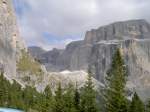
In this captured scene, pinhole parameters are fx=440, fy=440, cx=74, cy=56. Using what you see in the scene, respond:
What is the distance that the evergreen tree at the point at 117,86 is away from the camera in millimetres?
62531

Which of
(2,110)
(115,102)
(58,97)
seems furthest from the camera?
(58,97)

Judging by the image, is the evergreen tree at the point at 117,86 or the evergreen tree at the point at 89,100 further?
the evergreen tree at the point at 89,100

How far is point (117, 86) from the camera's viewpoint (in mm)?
63906

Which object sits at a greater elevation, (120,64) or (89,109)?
(120,64)

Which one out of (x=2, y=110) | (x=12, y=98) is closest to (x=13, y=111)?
(x=2, y=110)

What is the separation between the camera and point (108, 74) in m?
65.1

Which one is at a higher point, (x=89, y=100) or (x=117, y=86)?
(x=117, y=86)

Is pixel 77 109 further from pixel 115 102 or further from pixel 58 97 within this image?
pixel 115 102

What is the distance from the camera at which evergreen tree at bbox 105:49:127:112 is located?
205 feet

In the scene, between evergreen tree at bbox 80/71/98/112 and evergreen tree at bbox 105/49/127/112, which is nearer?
evergreen tree at bbox 105/49/127/112

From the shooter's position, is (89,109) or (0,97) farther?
(0,97)

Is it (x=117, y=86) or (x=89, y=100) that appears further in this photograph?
(x=89, y=100)

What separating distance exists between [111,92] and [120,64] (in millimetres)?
4265

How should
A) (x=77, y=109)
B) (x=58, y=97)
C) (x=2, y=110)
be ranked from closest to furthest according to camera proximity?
(x=2, y=110) → (x=77, y=109) → (x=58, y=97)
